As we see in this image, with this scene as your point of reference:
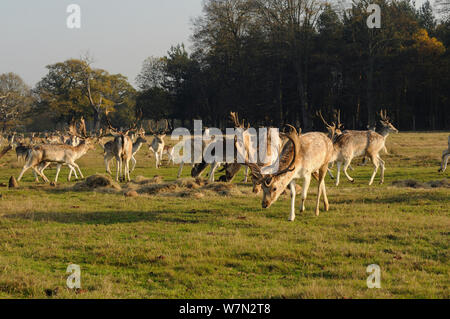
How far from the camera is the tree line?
1692 inches

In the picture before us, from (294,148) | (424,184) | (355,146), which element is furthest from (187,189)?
(424,184)

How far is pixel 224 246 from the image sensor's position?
299 inches

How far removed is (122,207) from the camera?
11.5m

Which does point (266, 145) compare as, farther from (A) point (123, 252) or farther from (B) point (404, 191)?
(A) point (123, 252)

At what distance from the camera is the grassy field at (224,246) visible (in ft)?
18.7

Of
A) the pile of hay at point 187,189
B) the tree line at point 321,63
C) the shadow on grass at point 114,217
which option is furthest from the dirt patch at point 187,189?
the tree line at point 321,63

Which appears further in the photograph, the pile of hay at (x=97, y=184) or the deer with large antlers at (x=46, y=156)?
the deer with large antlers at (x=46, y=156)

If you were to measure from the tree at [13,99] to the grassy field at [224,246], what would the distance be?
61.7 metres

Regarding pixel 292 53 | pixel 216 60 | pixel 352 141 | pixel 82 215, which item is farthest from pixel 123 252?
pixel 216 60

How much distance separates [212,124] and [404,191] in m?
46.6

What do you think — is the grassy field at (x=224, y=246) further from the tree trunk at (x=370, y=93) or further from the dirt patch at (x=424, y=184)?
the tree trunk at (x=370, y=93)

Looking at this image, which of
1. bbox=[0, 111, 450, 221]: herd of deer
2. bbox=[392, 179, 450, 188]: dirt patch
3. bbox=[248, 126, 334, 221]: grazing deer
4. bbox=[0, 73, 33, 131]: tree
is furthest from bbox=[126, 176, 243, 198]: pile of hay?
bbox=[0, 73, 33, 131]: tree

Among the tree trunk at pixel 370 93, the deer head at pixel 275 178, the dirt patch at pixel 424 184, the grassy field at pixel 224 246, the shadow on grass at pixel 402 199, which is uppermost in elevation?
the tree trunk at pixel 370 93

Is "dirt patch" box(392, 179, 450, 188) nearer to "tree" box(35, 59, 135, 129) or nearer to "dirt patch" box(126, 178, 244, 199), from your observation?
"dirt patch" box(126, 178, 244, 199)
